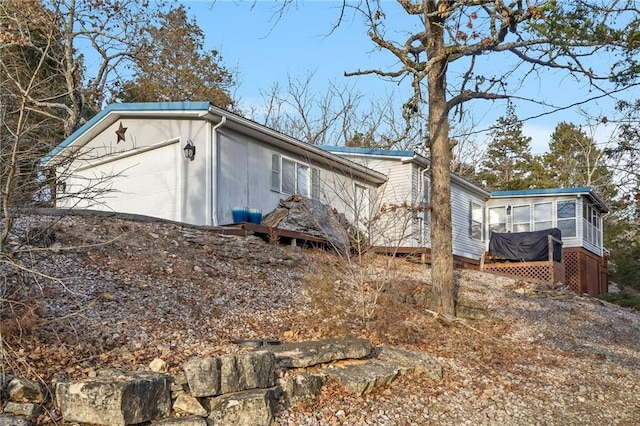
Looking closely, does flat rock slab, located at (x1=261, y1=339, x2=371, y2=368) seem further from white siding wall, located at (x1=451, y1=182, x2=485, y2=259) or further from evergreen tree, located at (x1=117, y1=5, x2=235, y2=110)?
evergreen tree, located at (x1=117, y1=5, x2=235, y2=110)

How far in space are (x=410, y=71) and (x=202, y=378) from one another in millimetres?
5619

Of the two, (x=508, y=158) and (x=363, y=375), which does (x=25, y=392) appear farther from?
(x=508, y=158)

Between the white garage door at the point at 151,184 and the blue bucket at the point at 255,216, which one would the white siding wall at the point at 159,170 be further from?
the blue bucket at the point at 255,216

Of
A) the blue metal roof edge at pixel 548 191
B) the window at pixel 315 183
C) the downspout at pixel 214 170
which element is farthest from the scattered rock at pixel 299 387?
the blue metal roof edge at pixel 548 191

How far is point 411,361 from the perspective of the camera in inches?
248

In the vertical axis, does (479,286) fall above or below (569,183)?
below

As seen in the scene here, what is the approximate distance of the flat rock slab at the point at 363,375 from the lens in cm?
552

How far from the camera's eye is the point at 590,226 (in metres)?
22.7

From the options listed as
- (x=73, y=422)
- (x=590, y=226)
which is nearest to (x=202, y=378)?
(x=73, y=422)

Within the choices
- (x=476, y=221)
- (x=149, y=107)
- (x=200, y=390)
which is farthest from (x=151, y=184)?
(x=476, y=221)

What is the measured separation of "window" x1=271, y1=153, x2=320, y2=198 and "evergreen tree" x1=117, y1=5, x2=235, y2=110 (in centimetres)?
1238

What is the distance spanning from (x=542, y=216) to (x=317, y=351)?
18.0 m

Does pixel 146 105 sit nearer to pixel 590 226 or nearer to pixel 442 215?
pixel 442 215

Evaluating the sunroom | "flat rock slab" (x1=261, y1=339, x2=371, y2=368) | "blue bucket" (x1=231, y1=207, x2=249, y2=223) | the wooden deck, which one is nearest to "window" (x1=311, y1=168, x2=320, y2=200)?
the wooden deck
